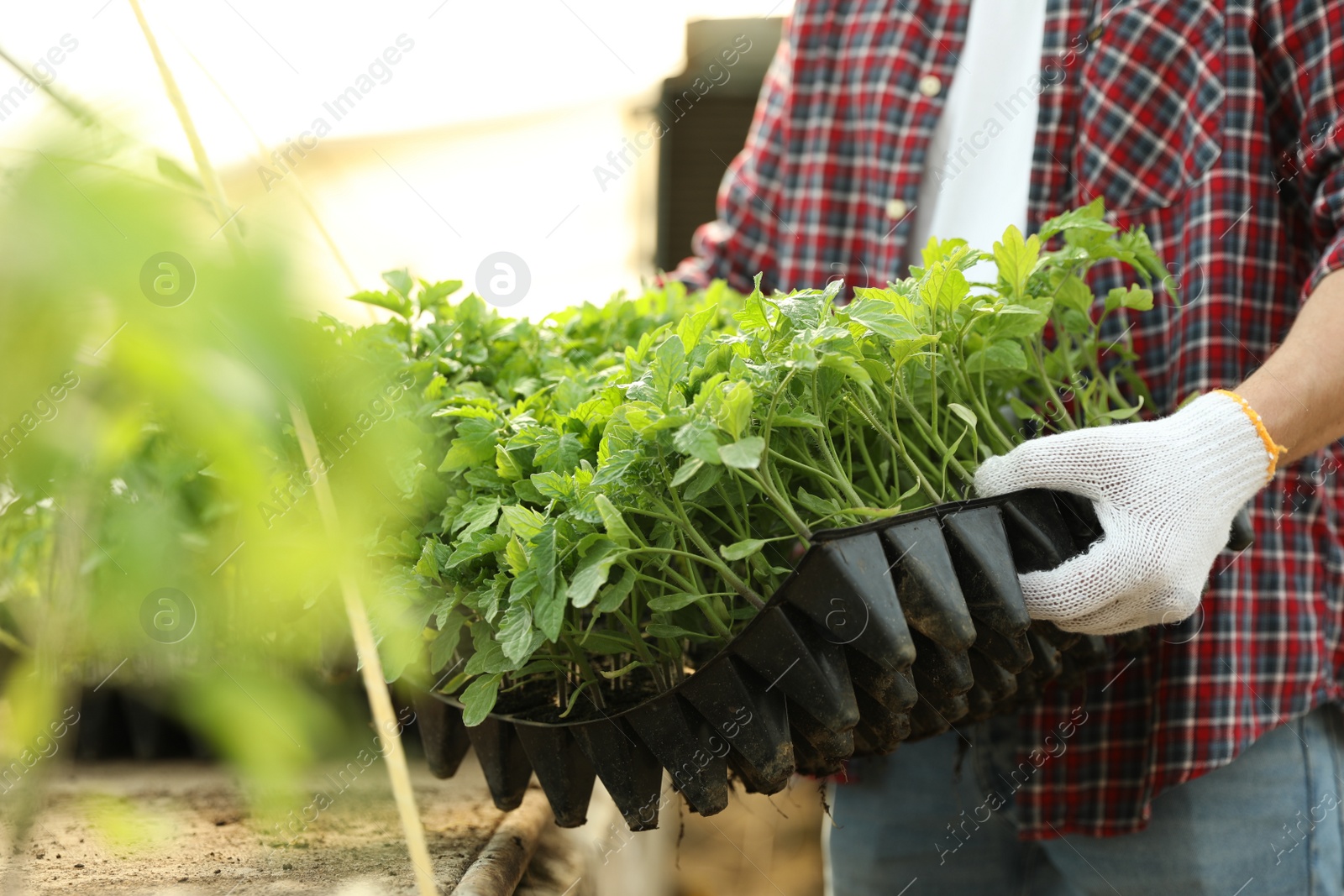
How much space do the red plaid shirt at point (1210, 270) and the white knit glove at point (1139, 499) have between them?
0.75 ft

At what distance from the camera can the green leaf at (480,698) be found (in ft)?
1.65

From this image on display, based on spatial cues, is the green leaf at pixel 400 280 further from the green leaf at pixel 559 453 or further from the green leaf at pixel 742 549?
the green leaf at pixel 742 549

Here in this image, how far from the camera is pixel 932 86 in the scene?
1.05 meters

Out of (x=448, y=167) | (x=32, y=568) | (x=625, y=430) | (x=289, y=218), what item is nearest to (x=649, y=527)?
(x=625, y=430)

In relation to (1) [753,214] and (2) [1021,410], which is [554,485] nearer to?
(2) [1021,410]

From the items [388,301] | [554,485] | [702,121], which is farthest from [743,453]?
[702,121]

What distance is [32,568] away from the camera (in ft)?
2.35

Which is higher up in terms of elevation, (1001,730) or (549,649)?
(549,649)

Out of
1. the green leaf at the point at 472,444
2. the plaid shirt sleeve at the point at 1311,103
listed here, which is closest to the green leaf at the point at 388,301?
the green leaf at the point at 472,444

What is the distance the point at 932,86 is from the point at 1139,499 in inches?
26.7

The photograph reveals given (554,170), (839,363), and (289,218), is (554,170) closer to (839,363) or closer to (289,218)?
(839,363)

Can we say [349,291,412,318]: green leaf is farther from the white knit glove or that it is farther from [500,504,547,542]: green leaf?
the white knit glove

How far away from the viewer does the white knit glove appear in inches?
21.6

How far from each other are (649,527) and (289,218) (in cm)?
35
